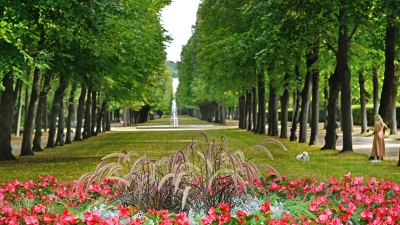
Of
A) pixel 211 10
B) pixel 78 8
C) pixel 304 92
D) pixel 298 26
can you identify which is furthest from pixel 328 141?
pixel 211 10

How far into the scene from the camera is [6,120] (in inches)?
1014

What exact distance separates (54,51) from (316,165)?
31.9ft

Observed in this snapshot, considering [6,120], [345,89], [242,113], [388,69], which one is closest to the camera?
[388,69]

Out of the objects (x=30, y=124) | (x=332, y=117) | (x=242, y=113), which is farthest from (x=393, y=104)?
(x=242, y=113)

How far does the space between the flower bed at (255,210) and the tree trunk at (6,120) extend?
1499 cm

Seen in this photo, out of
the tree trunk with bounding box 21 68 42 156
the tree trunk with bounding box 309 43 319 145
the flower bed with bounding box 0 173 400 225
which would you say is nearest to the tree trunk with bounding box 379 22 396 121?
the tree trunk with bounding box 309 43 319 145

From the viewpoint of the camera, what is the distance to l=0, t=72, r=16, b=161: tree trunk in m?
25.2

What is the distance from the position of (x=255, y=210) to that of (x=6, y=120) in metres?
19.6

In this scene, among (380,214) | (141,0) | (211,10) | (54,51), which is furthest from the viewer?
(211,10)

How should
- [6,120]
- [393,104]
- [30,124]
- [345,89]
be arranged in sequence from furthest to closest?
[393,104] < [30,124] < [345,89] < [6,120]

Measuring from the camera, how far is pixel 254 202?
29.9ft

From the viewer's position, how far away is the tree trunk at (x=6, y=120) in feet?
82.8

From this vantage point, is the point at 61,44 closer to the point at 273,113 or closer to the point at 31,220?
the point at 31,220

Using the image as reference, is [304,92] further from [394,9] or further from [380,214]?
[380,214]
